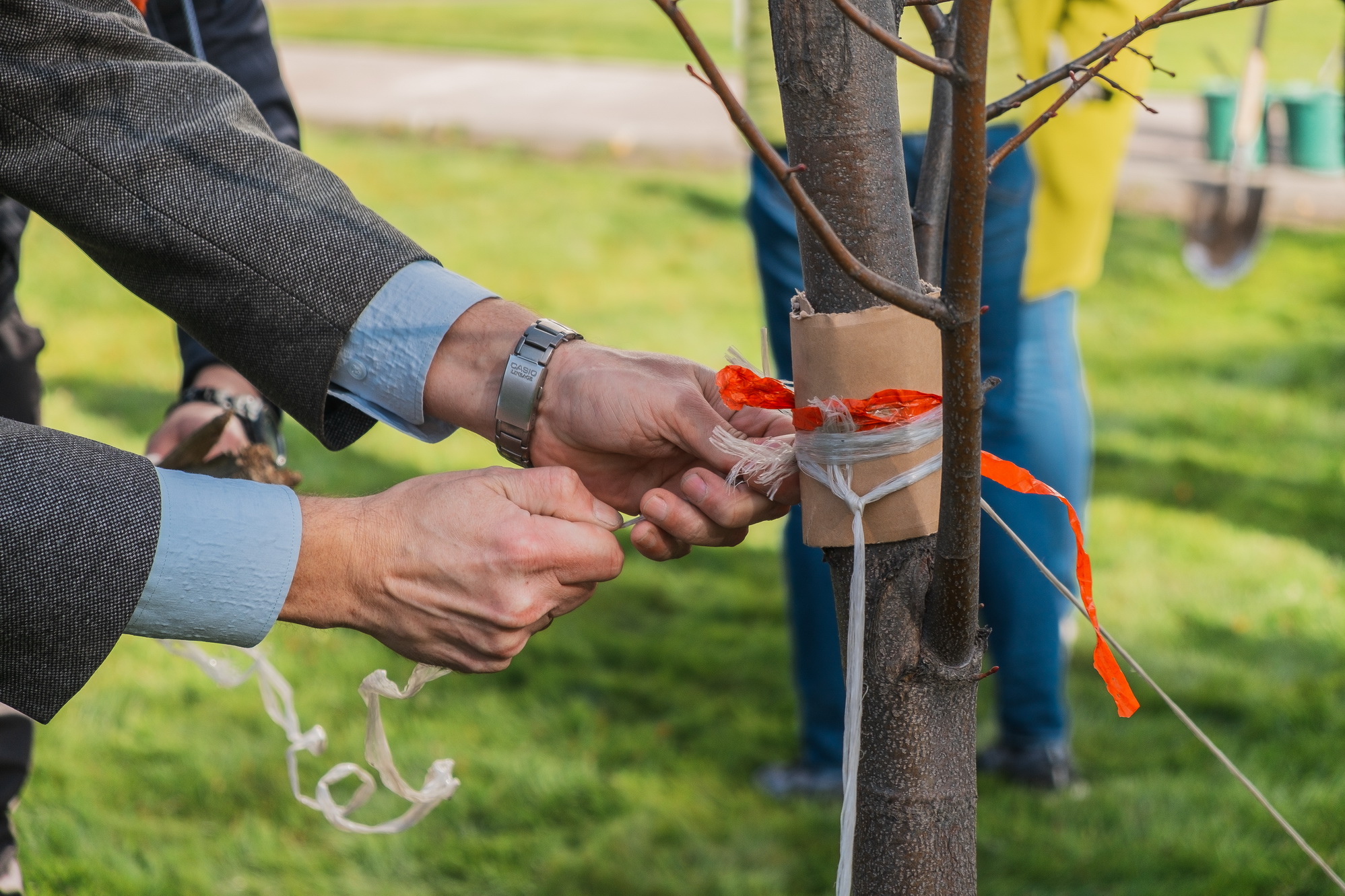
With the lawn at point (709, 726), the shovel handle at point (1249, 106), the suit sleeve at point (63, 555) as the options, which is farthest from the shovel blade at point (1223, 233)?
the suit sleeve at point (63, 555)

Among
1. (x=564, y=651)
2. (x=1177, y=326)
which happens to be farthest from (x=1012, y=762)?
(x=1177, y=326)

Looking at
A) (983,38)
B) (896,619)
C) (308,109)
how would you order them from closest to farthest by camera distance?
1. (983,38)
2. (896,619)
3. (308,109)

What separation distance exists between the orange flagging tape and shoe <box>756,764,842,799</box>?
1.40 meters

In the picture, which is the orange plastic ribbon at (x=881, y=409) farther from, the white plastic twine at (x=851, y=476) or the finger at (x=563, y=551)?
the finger at (x=563, y=551)

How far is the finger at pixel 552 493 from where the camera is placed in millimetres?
1256

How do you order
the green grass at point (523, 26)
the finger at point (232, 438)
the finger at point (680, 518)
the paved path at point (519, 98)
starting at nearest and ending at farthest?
the finger at point (680, 518), the finger at point (232, 438), the paved path at point (519, 98), the green grass at point (523, 26)

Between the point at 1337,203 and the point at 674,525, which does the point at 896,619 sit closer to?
the point at 674,525

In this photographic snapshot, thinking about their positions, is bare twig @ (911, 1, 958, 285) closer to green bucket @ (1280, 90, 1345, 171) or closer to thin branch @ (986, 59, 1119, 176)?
thin branch @ (986, 59, 1119, 176)

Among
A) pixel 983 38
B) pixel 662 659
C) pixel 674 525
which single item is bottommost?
pixel 662 659

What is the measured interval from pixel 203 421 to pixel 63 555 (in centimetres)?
89

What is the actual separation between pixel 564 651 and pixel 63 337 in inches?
122

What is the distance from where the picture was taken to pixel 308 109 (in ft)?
29.4

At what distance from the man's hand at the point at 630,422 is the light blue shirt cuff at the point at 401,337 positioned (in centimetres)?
2

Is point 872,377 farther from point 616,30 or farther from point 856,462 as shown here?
point 616,30
